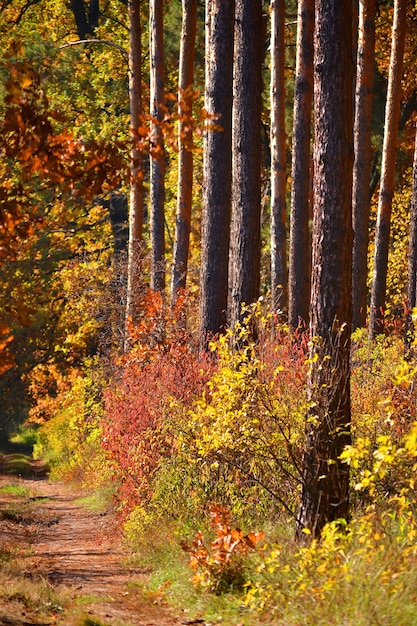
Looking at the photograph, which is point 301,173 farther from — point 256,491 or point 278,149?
point 256,491

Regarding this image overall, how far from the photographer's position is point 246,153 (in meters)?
13.4

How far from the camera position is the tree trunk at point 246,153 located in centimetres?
1309

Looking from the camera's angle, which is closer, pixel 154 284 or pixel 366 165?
pixel 154 284

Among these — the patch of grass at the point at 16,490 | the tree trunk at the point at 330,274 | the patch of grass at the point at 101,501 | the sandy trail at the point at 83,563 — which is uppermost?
the tree trunk at the point at 330,274

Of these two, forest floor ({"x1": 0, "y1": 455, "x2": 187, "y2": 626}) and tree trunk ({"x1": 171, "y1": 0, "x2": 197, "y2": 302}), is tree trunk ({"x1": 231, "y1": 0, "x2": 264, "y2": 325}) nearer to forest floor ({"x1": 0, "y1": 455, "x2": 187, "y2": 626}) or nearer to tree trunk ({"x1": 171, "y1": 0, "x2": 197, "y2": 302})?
forest floor ({"x1": 0, "y1": 455, "x2": 187, "y2": 626})

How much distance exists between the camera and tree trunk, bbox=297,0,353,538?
863 cm

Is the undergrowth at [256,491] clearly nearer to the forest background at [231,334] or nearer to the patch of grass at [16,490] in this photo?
the forest background at [231,334]

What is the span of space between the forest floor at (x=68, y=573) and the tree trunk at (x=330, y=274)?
64.4 inches

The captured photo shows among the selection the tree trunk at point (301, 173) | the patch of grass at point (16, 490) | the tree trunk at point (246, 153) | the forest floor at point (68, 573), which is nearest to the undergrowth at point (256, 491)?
the forest floor at point (68, 573)

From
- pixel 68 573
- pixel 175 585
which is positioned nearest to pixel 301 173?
pixel 68 573

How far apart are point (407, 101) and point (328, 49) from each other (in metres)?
21.7

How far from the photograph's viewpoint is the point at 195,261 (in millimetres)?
31312

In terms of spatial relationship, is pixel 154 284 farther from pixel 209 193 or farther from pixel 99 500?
pixel 209 193

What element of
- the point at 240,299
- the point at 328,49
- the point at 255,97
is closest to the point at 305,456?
the point at 328,49
